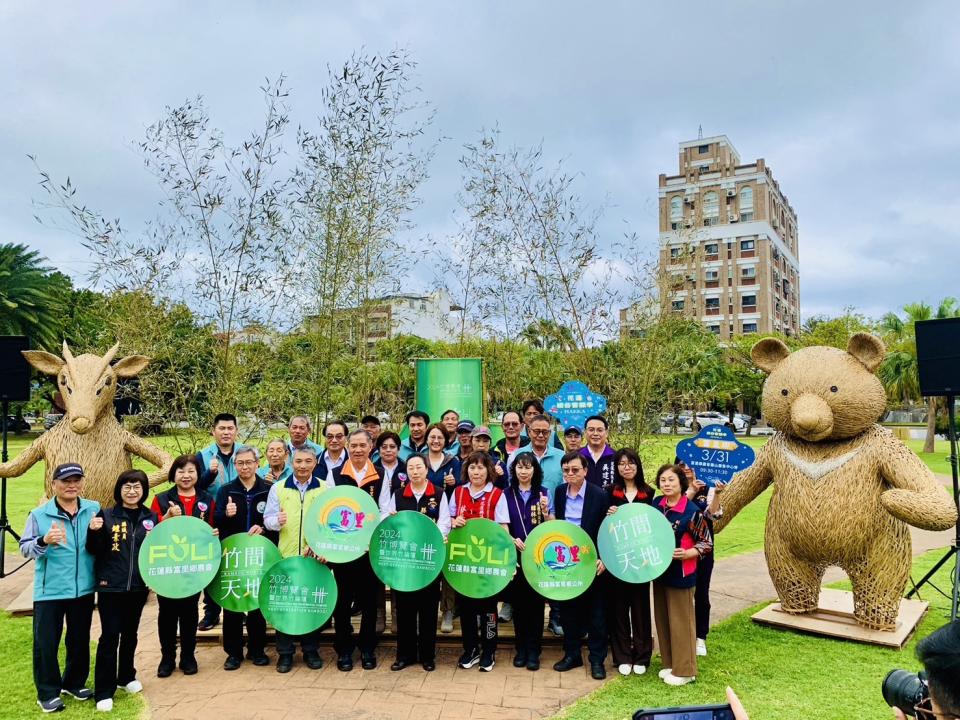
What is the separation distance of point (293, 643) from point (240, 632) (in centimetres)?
34

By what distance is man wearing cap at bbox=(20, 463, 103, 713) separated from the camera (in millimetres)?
3650

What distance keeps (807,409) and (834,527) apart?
814 millimetres

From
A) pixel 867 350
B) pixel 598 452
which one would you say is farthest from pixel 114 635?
pixel 867 350

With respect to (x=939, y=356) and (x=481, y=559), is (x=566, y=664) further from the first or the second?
(x=939, y=356)

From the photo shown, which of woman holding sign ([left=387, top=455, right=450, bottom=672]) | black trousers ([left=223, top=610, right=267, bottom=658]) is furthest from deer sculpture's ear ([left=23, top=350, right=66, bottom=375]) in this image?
woman holding sign ([left=387, top=455, right=450, bottom=672])

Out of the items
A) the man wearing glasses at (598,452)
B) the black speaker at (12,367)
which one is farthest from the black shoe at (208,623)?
the man wearing glasses at (598,452)

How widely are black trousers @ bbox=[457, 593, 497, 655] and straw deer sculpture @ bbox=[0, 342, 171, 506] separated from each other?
277cm

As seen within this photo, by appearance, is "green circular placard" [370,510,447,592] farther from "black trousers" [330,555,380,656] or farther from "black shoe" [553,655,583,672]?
"black shoe" [553,655,583,672]

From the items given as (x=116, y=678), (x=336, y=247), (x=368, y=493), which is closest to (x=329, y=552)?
(x=368, y=493)

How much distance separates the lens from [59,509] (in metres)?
3.73

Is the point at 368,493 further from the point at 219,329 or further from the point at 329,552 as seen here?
the point at 219,329

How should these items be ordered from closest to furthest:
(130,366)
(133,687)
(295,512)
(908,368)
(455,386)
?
(133,687) → (295,512) → (130,366) → (455,386) → (908,368)

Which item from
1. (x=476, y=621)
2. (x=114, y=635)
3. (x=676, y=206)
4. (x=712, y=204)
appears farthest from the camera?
(x=712, y=204)

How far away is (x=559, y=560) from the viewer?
408 cm
